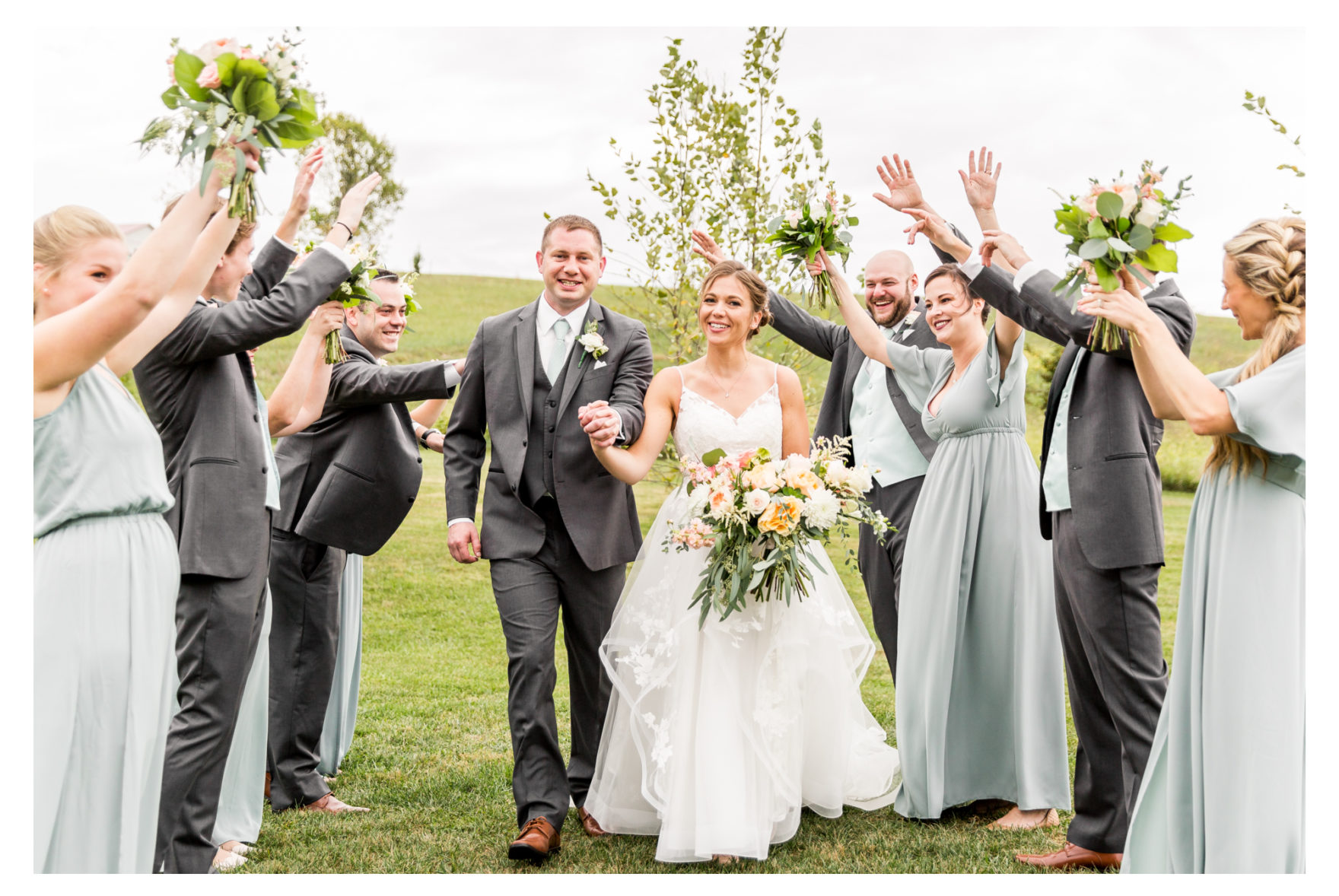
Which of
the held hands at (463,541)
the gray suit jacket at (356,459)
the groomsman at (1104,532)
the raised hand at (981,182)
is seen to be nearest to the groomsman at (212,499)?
the held hands at (463,541)

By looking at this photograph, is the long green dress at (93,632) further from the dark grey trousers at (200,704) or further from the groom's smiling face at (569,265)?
the groom's smiling face at (569,265)

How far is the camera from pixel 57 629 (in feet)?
10.9

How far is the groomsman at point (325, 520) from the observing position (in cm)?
575

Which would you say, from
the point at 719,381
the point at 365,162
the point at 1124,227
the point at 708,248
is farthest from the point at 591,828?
the point at 365,162

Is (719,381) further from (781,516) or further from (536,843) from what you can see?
(536,843)

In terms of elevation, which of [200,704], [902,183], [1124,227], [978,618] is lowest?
[200,704]

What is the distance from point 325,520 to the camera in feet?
19.0

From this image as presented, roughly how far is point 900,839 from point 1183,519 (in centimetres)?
1733

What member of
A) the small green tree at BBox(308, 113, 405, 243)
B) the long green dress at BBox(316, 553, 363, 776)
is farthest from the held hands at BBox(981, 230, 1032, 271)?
the small green tree at BBox(308, 113, 405, 243)

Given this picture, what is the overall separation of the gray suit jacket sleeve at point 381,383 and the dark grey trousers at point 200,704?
5.20 feet

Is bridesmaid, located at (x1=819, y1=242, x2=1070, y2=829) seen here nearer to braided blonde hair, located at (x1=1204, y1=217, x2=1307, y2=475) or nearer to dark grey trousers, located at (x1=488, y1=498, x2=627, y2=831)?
dark grey trousers, located at (x1=488, y1=498, x2=627, y2=831)

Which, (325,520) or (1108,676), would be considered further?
(325,520)

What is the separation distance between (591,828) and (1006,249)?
321cm

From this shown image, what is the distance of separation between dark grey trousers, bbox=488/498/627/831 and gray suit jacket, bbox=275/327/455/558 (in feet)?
3.23
